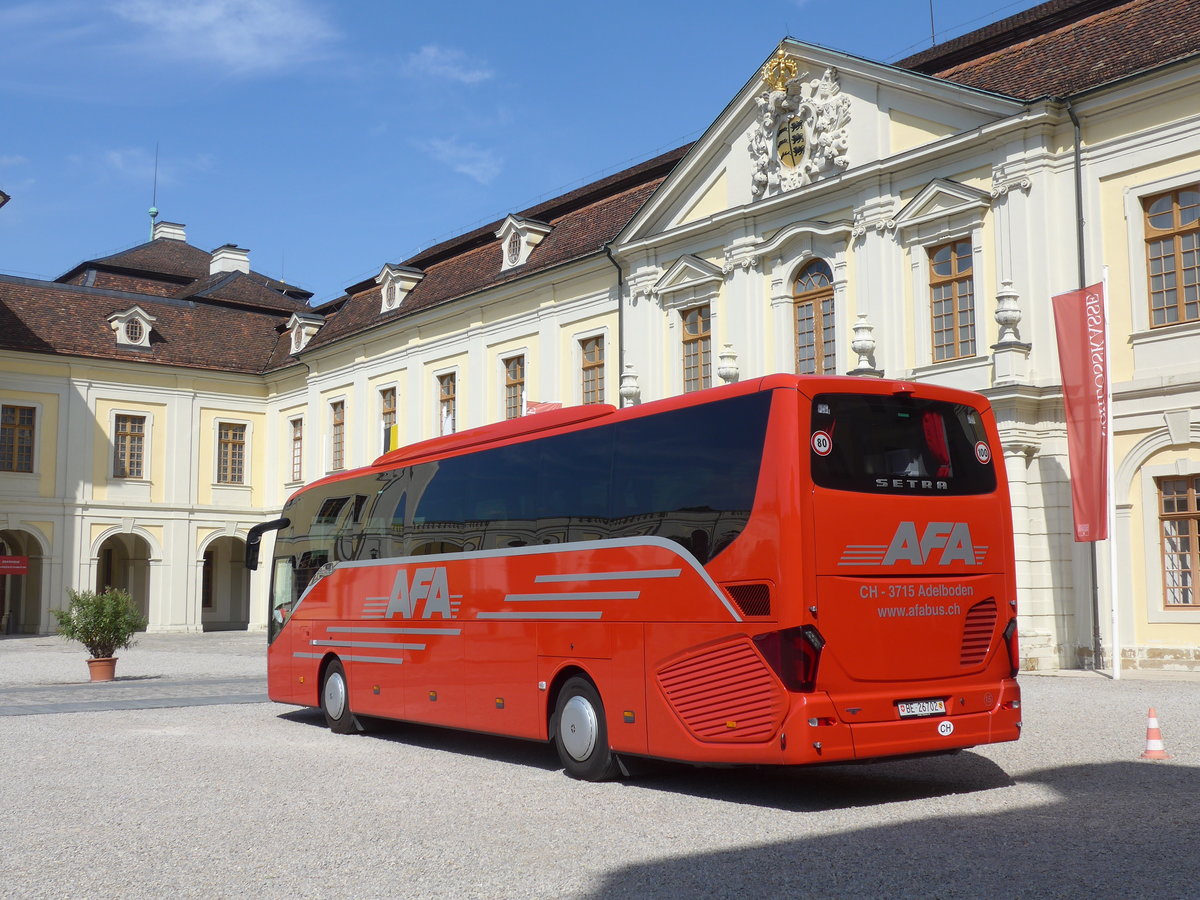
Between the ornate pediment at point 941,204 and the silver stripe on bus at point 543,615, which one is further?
the ornate pediment at point 941,204

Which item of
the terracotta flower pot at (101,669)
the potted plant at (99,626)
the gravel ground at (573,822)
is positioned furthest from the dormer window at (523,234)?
the gravel ground at (573,822)

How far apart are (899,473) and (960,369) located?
1383 cm

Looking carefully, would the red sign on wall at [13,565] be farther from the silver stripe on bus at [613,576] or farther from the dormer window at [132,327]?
the silver stripe on bus at [613,576]

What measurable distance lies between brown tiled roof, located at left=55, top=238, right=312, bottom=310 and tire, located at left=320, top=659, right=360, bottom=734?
36645 millimetres

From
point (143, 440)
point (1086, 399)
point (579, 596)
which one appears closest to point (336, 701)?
point (579, 596)

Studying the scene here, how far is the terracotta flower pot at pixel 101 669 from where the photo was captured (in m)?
21.4

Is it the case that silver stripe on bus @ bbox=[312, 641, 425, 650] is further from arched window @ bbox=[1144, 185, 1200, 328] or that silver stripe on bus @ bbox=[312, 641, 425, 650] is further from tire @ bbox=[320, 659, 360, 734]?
arched window @ bbox=[1144, 185, 1200, 328]

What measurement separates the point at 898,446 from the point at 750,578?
4.72ft

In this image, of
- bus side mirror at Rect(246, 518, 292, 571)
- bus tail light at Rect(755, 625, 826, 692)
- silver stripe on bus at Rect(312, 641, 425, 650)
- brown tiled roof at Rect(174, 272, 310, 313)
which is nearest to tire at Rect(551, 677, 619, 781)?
bus tail light at Rect(755, 625, 826, 692)

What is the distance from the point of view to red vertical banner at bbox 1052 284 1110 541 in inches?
749

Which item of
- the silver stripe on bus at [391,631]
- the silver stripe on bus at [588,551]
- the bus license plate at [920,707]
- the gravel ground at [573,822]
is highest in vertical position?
the silver stripe on bus at [588,551]

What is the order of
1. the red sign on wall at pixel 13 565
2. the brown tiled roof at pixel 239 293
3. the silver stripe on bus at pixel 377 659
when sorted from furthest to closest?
1. the brown tiled roof at pixel 239 293
2. the red sign on wall at pixel 13 565
3. the silver stripe on bus at pixel 377 659

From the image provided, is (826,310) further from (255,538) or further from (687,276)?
(255,538)

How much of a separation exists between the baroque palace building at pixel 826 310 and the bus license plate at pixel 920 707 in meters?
11.0
